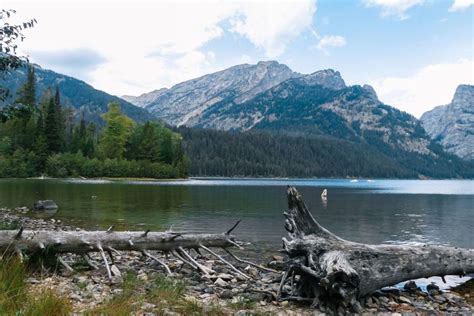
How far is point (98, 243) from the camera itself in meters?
12.2

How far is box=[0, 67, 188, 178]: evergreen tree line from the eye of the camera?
360ft

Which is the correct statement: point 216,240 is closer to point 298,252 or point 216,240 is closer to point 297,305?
point 298,252

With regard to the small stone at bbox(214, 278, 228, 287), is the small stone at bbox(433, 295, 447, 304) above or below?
below

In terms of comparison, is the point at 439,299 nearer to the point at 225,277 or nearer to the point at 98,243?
the point at 225,277

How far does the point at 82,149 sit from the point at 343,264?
125969mm

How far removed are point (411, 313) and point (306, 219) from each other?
356 cm

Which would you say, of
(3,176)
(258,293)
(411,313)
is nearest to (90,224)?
(258,293)

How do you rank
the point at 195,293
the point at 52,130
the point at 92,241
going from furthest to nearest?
the point at 52,130
the point at 92,241
the point at 195,293

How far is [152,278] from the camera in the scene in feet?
36.7

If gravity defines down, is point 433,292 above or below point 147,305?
below

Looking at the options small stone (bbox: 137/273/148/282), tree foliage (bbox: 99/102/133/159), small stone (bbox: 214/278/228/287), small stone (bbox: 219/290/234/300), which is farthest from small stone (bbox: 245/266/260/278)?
tree foliage (bbox: 99/102/133/159)

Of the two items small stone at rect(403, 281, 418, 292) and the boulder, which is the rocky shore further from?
the boulder

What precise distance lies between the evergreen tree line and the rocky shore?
10303 centimetres

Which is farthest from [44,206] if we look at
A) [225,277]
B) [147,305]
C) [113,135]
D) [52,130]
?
[113,135]
